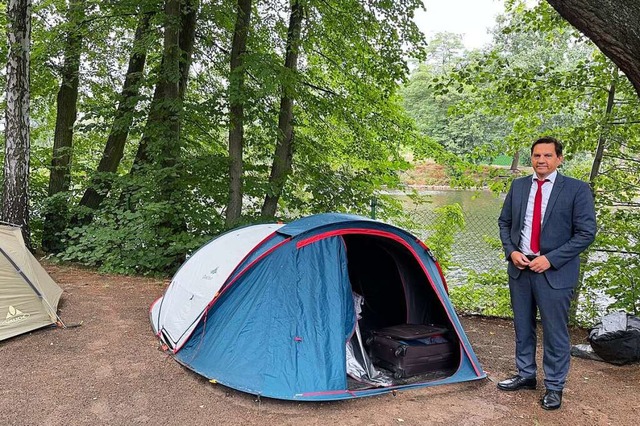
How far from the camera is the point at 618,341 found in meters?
4.17

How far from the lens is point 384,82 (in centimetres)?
796

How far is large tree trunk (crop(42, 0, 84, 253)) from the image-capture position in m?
8.57

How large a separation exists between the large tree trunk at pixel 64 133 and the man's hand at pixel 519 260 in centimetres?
780

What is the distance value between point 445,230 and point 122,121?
5.39 metres

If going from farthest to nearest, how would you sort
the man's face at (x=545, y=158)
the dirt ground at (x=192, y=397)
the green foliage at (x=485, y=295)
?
the green foliage at (x=485, y=295) < the man's face at (x=545, y=158) < the dirt ground at (x=192, y=397)

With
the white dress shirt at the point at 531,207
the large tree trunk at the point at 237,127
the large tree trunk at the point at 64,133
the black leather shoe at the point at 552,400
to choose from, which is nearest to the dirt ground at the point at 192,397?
the black leather shoe at the point at 552,400

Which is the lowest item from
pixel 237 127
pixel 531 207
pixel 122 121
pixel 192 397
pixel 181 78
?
pixel 192 397

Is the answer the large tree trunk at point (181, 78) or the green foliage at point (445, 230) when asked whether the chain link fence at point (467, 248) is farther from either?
the large tree trunk at point (181, 78)

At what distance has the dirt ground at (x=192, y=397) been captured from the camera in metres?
3.14

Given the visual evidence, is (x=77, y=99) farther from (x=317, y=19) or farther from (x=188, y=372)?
(x=188, y=372)

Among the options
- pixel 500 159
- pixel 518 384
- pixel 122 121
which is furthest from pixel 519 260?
pixel 122 121

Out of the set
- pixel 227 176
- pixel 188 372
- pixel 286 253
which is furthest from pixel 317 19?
pixel 188 372

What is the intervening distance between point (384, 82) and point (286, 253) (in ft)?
16.7

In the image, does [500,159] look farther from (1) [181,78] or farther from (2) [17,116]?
(2) [17,116]
